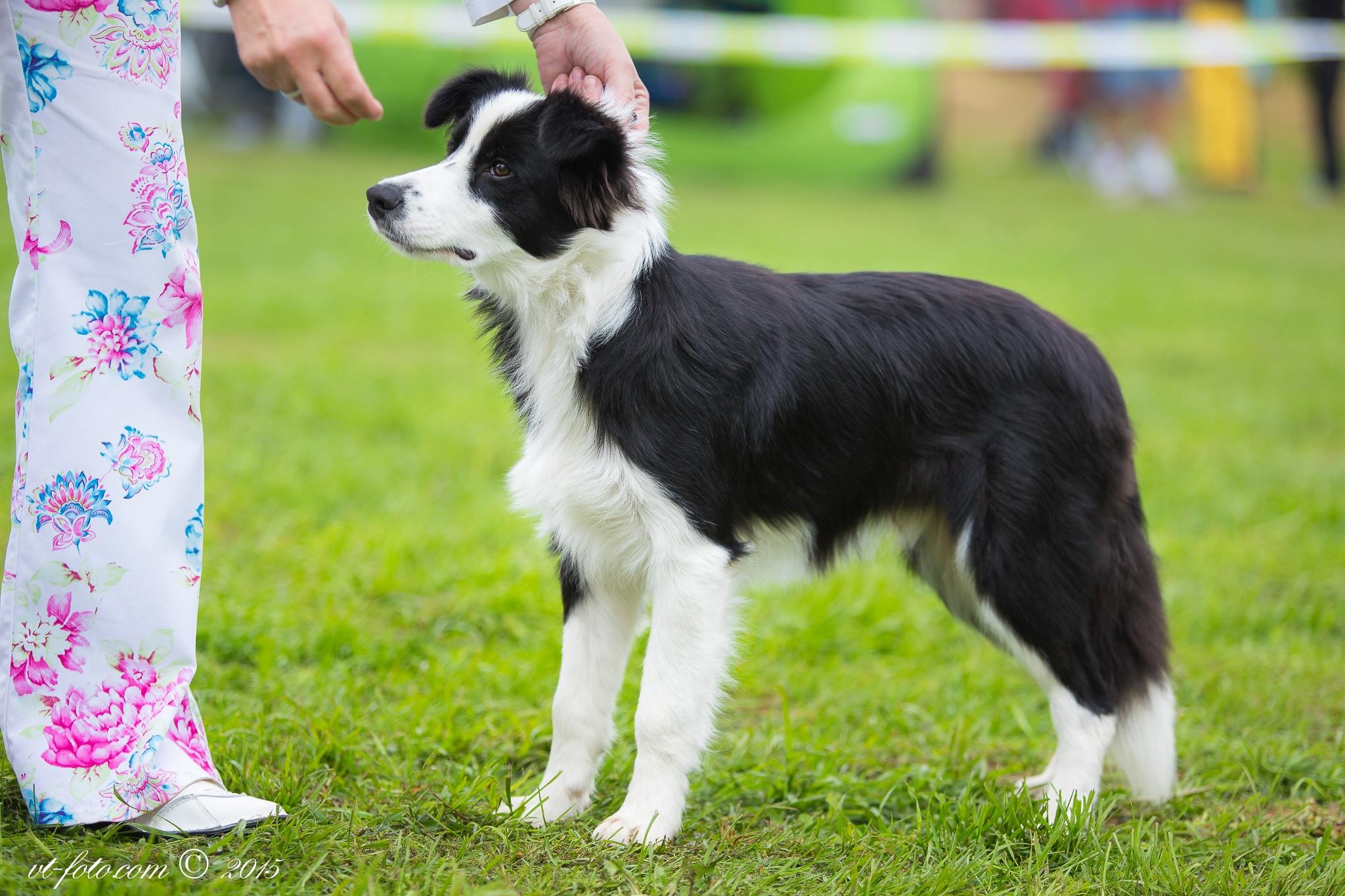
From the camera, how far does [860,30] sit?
15852 millimetres

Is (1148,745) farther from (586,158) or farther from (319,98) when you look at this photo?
(319,98)

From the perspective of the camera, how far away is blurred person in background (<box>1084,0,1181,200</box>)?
705 inches

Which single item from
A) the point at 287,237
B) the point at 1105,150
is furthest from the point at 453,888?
the point at 1105,150

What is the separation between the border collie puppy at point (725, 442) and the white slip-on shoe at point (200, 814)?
1.93ft

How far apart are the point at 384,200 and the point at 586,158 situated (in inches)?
17.2

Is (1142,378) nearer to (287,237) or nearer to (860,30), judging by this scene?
(287,237)

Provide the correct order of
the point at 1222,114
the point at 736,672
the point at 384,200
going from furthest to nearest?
the point at 1222,114 → the point at 736,672 → the point at 384,200

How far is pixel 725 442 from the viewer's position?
269 centimetres

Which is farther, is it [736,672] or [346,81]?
[736,672]

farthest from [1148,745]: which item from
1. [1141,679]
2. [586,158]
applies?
[586,158]

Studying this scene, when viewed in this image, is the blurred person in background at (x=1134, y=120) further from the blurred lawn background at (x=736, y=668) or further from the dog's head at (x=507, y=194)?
the dog's head at (x=507, y=194)

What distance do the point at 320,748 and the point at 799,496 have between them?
1.23 m

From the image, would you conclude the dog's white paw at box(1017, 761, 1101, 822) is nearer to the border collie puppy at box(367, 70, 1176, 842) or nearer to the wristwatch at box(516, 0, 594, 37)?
the border collie puppy at box(367, 70, 1176, 842)

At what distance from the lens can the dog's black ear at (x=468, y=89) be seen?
2.84 m
